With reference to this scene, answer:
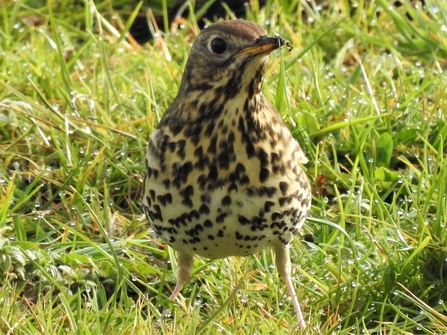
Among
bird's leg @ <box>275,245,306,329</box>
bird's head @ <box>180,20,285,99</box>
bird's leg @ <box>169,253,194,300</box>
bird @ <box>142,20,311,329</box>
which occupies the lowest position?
bird's leg @ <box>275,245,306,329</box>

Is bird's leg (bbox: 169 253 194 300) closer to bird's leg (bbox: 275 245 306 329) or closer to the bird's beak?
bird's leg (bbox: 275 245 306 329)

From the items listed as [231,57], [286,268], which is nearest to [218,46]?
[231,57]

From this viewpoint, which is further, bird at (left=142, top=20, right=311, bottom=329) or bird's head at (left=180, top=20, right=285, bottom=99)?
bird at (left=142, top=20, right=311, bottom=329)

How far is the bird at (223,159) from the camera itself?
3.26 m

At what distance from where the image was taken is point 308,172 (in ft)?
14.4

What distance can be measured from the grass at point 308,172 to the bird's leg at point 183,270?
0.19 feet

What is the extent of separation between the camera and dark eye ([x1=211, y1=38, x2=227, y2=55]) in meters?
3.24

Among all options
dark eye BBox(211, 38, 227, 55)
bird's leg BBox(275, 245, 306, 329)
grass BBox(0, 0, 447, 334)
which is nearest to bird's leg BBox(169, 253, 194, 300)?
grass BBox(0, 0, 447, 334)

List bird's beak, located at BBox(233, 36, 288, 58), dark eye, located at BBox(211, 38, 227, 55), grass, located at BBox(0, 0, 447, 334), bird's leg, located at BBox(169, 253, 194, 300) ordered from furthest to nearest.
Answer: bird's leg, located at BBox(169, 253, 194, 300)
grass, located at BBox(0, 0, 447, 334)
dark eye, located at BBox(211, 38, 227, 55)
bird's beak, located at BBox(233, 36, 288, 58)

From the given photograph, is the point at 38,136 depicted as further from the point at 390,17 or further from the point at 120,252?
the point at 390,17

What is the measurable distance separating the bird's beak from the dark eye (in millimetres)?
81

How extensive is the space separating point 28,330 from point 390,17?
2988 mm

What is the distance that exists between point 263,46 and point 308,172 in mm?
1387

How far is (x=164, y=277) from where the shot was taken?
12.7 ft
